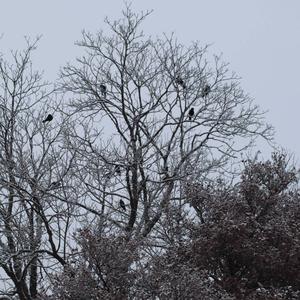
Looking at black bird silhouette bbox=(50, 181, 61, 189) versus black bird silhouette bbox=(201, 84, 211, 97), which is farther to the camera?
black bird silhouette bbox=(201, 84, 211, 97)

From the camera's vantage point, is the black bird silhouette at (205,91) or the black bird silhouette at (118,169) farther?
the black bird silhouette at (205,91)

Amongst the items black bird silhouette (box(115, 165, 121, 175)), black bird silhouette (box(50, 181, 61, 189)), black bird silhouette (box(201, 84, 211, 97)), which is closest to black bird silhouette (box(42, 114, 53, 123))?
black bird silhouette (box(50, 181, 61, 189))

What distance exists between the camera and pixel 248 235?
9.48 metres

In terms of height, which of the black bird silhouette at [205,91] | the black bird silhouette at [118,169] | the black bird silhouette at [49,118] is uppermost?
the black bird silhouette at [49,118]

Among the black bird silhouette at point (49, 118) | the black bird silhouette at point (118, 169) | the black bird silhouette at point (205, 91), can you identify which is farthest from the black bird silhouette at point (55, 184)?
the black bird silhouette at point (205, 91)

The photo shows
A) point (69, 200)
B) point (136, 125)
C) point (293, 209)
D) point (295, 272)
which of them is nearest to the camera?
point (295, 272)

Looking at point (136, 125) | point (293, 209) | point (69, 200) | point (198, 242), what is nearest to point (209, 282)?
point (198, 242)

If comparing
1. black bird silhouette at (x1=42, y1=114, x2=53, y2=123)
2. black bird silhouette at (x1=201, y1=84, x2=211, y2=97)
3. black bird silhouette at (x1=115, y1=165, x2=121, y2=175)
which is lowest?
black bird silhouette at (x1=115, y1=165, x2=121, y2=175)

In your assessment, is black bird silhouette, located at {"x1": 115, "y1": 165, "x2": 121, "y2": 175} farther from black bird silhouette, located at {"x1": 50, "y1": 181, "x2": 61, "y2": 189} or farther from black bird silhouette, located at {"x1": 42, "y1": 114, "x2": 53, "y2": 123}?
black bird silhouette, located at {"x1": 42, "y1": 114, "x2": 53, "y2": 123}

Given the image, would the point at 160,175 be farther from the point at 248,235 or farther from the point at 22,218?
the point at 248,235

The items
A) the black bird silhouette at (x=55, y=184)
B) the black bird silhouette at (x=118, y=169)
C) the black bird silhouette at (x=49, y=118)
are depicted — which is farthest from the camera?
the black bird silhouette at (x=49, y=118)

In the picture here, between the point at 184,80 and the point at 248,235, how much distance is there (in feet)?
17.3

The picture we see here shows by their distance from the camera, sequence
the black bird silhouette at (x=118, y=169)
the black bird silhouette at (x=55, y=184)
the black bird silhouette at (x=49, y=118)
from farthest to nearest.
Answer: the black bird silhouette at (x=49, y=118), the black bird silhouette at (x=118, y=169), the black bird silhouette at (x=55, y=184)

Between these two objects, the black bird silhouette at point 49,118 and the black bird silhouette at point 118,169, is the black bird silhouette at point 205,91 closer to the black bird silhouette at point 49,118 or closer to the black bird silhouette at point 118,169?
the black bird silhouette at point 118,169
